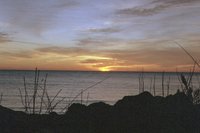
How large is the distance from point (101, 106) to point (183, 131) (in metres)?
1.30

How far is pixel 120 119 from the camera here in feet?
16.1

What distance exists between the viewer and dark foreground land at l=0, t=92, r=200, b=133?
4.74m

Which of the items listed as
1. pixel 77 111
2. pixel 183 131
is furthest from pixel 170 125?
pixel 77 111

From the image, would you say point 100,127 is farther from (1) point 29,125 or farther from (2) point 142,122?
(1) point 29,125

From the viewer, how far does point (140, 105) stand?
5188mm

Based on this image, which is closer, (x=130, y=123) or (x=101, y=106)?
(x=130, y=123)

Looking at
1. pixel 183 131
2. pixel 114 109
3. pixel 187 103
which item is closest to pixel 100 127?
pixel 114 109

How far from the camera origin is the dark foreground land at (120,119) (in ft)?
15.6

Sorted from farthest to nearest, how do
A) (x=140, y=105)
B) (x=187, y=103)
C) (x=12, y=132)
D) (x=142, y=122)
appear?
1. (x=187, y=103)
2. (x=140, y=105)
3. (x=142, y=122)
4. (x=12, y=132)

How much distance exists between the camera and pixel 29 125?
4938 millimetres

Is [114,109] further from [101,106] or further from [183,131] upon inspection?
[183,131]

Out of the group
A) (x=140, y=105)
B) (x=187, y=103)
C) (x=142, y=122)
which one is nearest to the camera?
(x=142, y=122)

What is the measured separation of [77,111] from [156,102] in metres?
1.20

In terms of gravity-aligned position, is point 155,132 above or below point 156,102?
below
